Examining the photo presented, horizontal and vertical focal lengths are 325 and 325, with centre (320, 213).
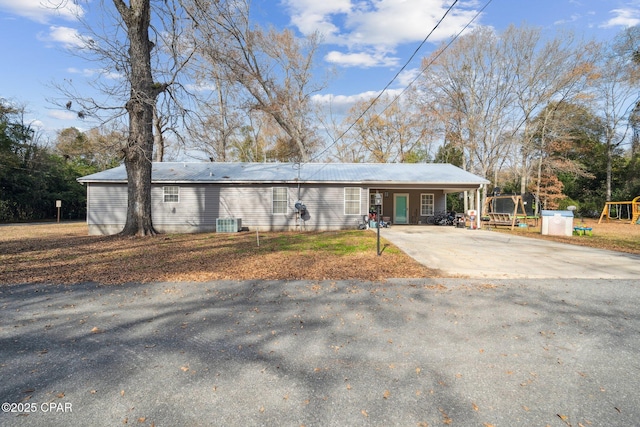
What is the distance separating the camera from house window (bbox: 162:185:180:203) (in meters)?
15.5

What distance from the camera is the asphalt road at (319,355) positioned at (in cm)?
224

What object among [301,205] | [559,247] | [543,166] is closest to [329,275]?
[559,247]

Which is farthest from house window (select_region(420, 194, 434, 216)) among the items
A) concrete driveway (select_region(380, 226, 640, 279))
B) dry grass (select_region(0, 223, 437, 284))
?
dry grass (select_region(0, 223, 437, 284))

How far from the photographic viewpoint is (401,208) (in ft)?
62.0

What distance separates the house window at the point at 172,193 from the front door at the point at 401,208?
11.6 metres

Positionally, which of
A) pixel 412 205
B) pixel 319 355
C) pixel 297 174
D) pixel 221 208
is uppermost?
pixel 297 174

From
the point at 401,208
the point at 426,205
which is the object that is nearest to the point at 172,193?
the point at 401,208

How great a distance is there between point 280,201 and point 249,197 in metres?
1.51

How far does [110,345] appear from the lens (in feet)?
10.7

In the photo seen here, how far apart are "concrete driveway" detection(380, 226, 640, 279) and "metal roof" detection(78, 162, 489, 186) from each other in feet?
19.1

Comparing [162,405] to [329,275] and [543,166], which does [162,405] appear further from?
[543,166]

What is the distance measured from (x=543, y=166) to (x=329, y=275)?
1160 inches

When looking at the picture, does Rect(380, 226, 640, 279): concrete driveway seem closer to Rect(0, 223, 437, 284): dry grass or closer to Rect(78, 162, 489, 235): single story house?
Rect(0, 223, 437, 284): dry grass

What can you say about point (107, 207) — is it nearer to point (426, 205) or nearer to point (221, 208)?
point (221, 208)
